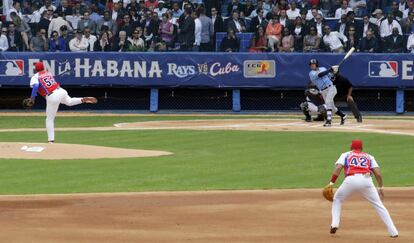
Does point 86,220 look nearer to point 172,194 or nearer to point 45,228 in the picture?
point 45,228

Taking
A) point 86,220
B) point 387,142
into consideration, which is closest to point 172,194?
point 86,220

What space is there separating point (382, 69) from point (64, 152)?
1463 cm

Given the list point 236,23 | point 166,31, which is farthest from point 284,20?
point 166,31

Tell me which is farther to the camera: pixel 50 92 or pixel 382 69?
pixel 382 69

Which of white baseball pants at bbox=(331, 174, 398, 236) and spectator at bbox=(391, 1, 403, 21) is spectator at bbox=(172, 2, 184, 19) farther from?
white baseball pants at bbox=(331, 174, 398, 236)

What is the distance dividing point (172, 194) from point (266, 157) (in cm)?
548

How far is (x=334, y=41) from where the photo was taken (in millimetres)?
34812

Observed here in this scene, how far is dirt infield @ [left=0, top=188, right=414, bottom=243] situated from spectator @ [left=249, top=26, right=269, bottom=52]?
1700 cm

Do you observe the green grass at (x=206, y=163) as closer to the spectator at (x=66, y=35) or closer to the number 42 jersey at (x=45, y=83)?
the number 42 jersey at (x=45, y=83)

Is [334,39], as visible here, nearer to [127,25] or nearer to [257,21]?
[257,21]

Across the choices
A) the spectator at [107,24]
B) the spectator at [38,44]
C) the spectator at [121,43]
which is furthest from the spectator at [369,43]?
Result: the spectator at [38,44]

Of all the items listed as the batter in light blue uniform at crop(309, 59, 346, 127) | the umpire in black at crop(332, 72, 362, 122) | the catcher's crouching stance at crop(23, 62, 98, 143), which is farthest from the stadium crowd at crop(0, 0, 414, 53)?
the catcher's crouching stance at crop(23, 62, 98, 143)

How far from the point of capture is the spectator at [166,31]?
3584 centimetres

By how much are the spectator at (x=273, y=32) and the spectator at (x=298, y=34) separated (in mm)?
497
